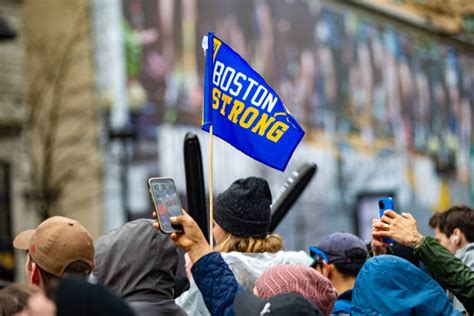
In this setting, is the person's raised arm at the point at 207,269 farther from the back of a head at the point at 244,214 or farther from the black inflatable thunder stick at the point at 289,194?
the black inflatable thunder stick at the point at 289,194

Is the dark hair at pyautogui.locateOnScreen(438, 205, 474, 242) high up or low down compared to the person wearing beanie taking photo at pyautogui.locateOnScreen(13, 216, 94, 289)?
down

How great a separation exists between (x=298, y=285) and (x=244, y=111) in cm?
Answer: 140

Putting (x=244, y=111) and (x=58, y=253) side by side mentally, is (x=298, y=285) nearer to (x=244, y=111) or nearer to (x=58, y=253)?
(x=58, y=253)

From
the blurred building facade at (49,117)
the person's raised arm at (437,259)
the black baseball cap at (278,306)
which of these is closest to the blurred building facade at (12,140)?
the blurred building facade at (49,117)

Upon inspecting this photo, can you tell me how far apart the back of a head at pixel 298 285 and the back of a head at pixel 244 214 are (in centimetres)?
109

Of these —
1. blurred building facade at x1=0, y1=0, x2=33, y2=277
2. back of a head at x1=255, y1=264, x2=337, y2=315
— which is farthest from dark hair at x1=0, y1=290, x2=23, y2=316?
blurred building facade at x1=0, y1=0, x2=33, y2=277

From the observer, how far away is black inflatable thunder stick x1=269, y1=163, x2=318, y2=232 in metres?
7.87

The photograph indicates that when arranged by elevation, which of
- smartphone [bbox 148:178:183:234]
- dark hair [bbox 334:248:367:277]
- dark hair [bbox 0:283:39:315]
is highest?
smartphone [bbox 148:178:183:234]

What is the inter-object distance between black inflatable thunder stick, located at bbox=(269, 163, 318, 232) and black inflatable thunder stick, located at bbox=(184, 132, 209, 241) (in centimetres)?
172

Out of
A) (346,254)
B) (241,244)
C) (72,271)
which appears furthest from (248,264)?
(72,271)

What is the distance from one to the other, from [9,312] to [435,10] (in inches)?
577

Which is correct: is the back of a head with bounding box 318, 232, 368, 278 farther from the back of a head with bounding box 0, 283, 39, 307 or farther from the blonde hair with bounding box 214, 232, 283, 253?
the back of a head with bounding box 0, 283, 39, 307

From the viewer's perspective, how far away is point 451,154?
48.3 meters

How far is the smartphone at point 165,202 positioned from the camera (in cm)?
472
